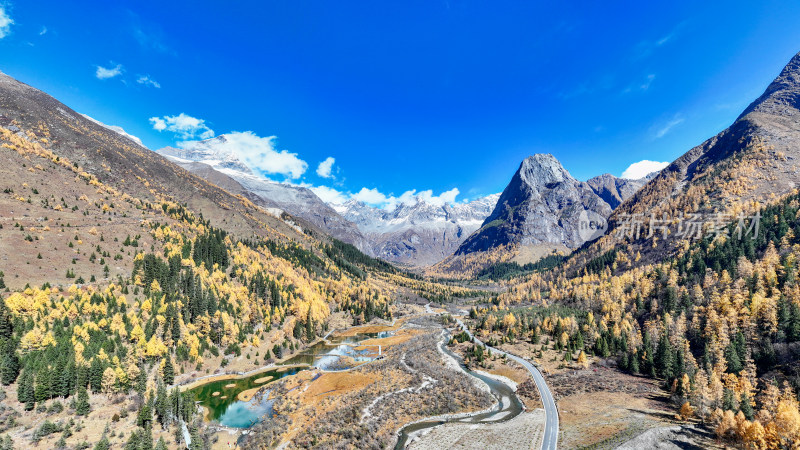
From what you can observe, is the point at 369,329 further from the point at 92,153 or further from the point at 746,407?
the point at 92,153

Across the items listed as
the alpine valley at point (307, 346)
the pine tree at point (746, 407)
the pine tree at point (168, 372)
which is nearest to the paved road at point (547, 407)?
the alpine valley at point (307, 346)

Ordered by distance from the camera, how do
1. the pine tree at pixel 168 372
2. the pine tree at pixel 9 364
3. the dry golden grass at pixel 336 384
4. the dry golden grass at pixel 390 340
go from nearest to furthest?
1. the pine tree at pixel 9 364
2. the pine tree at pixel 168 372
3. the dry golden grass at pixel 336 384
4. the dry golden grass at pixel 390 340

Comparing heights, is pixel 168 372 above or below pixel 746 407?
above

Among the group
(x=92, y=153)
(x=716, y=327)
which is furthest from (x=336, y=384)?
(x=92, y=153)

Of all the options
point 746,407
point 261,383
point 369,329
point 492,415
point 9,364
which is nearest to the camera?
point 746,407

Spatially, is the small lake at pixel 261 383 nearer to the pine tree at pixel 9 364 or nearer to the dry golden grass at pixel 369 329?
the dry golden grass at pixel 369 329

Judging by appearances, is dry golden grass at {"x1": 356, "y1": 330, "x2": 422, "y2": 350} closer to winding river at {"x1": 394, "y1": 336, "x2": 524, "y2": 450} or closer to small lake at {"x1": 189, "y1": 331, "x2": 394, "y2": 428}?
small lake at {"x1": 189, "y1": 331, "x2": 394, "y2": 428}

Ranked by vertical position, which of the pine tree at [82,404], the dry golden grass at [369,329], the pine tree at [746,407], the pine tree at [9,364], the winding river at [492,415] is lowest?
A: the dry golden grass at [369,329]

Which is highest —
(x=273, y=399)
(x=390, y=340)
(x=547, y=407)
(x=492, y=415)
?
(x=273, y=399)

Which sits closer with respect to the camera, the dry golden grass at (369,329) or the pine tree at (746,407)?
the pine tree at (746,407)

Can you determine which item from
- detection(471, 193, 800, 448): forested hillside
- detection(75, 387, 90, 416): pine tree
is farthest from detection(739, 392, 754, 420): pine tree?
detection(75, 387, 90, 416): pine tree
